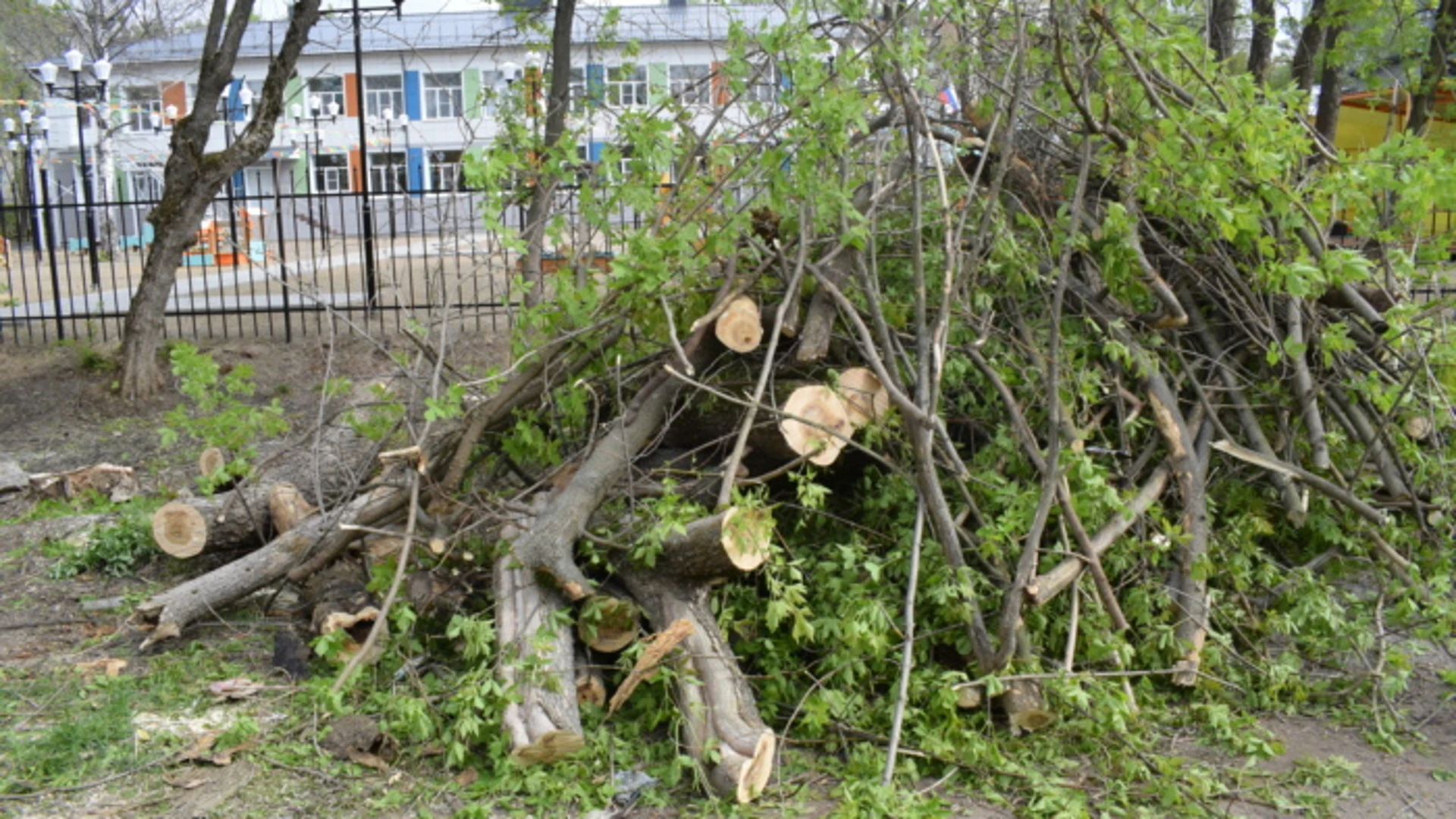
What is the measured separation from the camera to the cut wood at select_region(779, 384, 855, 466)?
169 inches

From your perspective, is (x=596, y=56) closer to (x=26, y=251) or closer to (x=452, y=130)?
(x=26, y=251)

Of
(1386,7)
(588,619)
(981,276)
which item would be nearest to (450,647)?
(588,619)

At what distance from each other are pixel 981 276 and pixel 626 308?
152 cm

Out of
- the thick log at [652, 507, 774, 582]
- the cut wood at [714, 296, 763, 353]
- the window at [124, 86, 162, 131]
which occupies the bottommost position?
the thick log at [652, 507, 774, 582]

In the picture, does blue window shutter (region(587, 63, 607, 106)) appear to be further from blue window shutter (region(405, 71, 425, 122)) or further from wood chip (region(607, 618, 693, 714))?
blue window shutter (region(405, 71, 425, 122))

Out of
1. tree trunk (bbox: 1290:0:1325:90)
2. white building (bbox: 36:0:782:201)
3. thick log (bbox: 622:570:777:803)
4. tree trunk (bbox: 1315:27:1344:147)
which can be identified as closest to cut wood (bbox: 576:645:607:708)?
thick log (bbox: 622:570:777:803)

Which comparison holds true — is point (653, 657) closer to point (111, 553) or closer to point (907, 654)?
point (907, 654)

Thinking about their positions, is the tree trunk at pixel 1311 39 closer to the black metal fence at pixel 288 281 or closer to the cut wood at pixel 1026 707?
the black metal fence at pixel 288 281

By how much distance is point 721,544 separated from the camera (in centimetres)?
404

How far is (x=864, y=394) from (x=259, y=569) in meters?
2.73

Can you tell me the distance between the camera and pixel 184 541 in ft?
18.4

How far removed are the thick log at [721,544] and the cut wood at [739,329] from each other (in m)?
0.73

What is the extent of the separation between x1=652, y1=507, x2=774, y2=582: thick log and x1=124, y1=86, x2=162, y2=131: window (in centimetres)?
3880

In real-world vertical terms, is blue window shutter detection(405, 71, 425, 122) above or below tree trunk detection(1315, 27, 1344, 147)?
above
